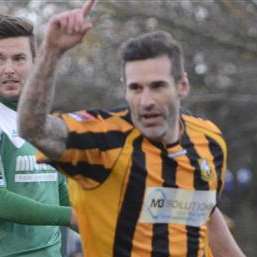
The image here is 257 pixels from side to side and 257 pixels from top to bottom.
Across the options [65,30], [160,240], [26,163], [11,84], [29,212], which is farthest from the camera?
[11,84]

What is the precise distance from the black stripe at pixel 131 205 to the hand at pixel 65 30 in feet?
2.13

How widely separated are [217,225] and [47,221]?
775 millimetres

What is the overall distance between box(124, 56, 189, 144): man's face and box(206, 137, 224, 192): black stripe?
0.38m

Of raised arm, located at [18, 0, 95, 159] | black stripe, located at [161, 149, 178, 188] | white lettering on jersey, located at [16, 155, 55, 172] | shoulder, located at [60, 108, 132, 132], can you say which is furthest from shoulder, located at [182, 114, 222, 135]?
raised arm, located at [18, 0, 95, 159]

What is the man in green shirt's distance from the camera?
18.2ft

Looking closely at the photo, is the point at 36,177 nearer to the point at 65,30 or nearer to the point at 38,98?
the point at 38,98

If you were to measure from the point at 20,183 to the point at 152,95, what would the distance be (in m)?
1.15

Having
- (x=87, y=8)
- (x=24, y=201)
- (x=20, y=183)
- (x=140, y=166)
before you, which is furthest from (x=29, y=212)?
(x=87, y=8)

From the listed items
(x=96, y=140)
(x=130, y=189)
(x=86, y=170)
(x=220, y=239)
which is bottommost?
(x=220, y=239)

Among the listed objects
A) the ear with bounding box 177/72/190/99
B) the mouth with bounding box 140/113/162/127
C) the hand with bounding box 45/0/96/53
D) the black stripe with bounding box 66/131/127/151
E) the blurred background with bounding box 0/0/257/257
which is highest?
the hand with bounding box 45/0/96/53

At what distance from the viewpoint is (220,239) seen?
5.54 metres

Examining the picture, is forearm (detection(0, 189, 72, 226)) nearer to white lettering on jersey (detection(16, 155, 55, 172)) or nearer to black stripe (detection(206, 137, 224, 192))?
white lettering on jersey (detection(16, 155, 55, 172))

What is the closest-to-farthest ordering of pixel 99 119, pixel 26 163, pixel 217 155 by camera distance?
pixel 99 119 → pixel 217 155 → pixel 26 163

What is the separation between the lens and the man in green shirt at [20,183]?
5539mm
